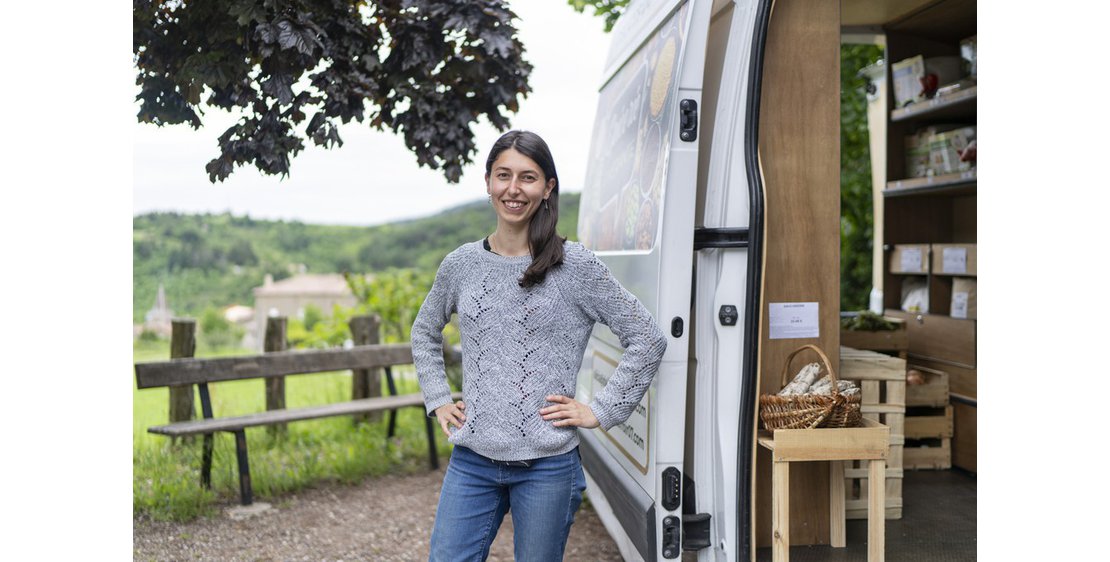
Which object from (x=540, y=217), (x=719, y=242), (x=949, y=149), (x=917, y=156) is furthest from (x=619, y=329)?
(x=917, y=156)

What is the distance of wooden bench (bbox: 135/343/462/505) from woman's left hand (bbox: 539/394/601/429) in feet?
10.4

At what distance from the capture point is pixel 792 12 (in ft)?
11.2

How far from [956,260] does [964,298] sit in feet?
0.83

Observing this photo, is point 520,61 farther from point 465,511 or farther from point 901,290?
point 901,290

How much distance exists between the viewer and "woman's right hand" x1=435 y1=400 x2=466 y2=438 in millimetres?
2551

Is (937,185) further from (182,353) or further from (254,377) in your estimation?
(182,353)

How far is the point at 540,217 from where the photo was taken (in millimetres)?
2521

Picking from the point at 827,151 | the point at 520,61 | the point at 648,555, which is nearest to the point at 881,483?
the point at 648,555

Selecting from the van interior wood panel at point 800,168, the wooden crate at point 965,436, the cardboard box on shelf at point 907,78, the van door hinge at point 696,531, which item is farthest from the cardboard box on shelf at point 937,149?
the van door hinge at point 696,531

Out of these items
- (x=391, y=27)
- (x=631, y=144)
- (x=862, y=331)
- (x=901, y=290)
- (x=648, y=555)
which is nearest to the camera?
(x=648, y=555)

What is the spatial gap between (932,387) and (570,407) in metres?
3.26

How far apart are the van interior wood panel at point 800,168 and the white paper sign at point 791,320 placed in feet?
0.09

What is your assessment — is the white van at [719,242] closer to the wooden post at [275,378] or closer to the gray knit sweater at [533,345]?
the gray knit sweater at [533,345]

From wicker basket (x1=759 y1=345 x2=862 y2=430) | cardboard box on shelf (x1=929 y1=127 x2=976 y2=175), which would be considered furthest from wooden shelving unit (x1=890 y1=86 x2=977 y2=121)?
wicker basket (x1=759 y1=345 x2=862 y2=430)
